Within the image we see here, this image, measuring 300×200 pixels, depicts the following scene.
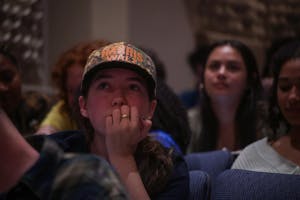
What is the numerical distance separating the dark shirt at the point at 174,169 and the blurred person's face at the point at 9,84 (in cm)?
62

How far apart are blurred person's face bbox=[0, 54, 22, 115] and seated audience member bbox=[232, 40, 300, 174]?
911 millimetres

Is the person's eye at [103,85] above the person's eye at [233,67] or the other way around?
above

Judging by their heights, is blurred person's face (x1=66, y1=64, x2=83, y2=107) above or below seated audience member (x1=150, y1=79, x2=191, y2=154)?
above

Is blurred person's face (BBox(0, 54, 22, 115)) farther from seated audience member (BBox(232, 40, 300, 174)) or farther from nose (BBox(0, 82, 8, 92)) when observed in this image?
seated audience member (BBox(232, 40, 300, 174))

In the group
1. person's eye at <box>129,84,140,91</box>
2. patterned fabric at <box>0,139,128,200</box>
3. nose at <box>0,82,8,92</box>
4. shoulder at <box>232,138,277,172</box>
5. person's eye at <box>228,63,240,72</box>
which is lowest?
shoulder at <box>232,138,277,172</box>

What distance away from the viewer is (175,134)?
1.75 meters

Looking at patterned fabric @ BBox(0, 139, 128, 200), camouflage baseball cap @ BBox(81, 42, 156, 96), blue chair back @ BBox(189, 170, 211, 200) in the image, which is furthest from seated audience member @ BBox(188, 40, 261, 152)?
patterned fabric @ BBox(0, 139, 128, 200)

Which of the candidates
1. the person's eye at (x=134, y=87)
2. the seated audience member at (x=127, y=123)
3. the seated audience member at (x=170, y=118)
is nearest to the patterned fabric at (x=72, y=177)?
the seated audience member at (x=127, y=123)

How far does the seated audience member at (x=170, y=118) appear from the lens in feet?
5.57

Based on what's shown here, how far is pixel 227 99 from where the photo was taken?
7.02 feet

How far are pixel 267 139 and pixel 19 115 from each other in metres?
1.06

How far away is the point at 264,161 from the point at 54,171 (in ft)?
3.17

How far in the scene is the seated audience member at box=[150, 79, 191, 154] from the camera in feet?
5.57

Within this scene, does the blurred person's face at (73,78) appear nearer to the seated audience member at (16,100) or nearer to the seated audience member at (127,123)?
the seated audience member at (16,100)
